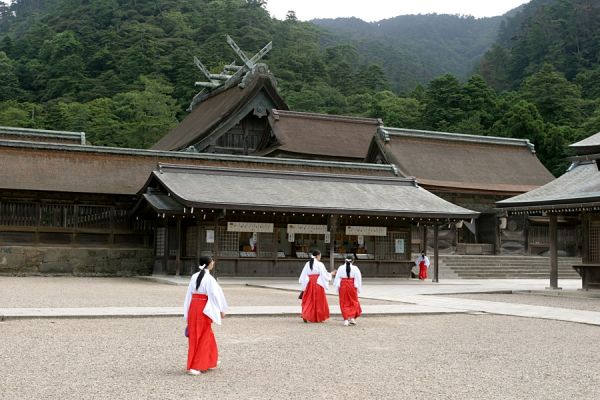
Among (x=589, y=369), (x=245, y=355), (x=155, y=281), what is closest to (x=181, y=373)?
(x=245, y=355)

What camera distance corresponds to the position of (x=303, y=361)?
890 cm

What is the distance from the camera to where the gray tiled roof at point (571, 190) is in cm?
2014

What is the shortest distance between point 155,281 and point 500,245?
1867cm

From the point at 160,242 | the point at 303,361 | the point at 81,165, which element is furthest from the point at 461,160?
the point at 303,361

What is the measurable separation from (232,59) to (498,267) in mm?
43572

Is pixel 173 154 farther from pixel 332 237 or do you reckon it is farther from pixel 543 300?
pixel 543 300

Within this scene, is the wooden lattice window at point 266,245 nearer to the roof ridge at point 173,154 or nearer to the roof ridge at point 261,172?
the roof ridge at point 261,172

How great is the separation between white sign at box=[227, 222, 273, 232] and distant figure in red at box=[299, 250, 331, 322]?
A: 12.4 meters

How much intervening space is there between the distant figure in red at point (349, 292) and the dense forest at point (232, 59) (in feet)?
133

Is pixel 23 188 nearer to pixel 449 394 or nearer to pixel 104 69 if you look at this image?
pixel 449 394

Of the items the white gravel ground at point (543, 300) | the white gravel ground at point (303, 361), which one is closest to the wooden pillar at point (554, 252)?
the white gravel ground at point (543, 300)

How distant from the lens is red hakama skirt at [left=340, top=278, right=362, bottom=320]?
12.8 meters

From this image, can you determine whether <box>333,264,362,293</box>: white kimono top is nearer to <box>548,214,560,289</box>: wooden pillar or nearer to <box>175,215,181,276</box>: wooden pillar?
<box>548,214,560,289</box>: wooden pillar

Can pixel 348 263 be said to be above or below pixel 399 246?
below
